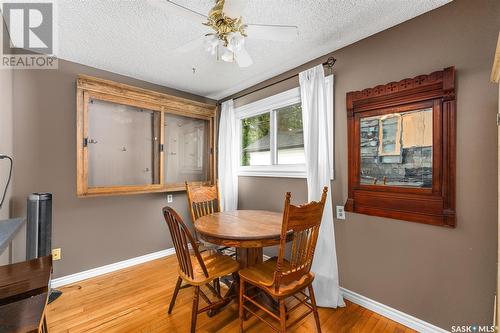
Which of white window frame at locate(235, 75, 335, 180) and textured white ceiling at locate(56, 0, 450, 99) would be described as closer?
textured white ceiling at locate(56, 0, 450, 99)

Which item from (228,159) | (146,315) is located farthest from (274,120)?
(146,315)

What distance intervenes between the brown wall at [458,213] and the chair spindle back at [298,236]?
0.73 meters

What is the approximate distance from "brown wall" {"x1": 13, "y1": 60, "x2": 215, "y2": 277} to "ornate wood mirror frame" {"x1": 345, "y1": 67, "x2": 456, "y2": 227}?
2.69 m

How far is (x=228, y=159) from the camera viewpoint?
339cm

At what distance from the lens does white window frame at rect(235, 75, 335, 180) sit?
2.25 meters

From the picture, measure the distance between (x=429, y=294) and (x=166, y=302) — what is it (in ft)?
7.15

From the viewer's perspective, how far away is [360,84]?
2070mm

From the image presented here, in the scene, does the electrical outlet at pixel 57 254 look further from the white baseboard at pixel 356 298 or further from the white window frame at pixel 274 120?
the white window frame at pixel 274 120

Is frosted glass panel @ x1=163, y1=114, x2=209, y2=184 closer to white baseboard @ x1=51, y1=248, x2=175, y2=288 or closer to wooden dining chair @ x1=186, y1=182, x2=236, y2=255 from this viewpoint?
wooden dining chair @ x1=186, y1=182, x2=236, y2=255

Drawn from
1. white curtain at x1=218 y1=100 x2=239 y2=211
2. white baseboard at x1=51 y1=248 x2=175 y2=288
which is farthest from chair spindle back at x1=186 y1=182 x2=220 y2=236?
white baseboard at x1=51 y1=248 x2=175 y2=288

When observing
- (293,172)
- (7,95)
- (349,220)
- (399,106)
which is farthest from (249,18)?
(7,95)

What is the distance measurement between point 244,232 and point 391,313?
139 cm

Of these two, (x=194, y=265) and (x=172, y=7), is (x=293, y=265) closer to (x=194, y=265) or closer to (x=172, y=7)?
(x=194, y=265)

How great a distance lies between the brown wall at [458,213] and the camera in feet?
4.85
